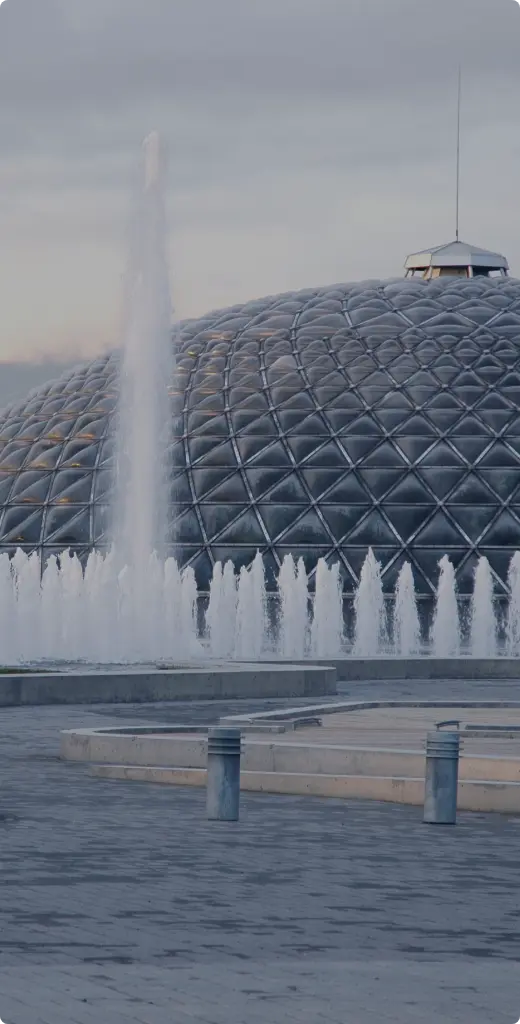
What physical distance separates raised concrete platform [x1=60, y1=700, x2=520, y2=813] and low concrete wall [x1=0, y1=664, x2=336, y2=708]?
602cm

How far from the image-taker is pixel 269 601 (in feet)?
168

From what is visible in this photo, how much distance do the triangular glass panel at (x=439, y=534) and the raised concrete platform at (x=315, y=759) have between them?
29.9 m

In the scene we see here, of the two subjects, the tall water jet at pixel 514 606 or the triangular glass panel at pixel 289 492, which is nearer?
the tall water jet at pixel 514 606

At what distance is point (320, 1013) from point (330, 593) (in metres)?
41.6

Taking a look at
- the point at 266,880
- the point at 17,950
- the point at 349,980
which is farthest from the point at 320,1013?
the point at 266,880

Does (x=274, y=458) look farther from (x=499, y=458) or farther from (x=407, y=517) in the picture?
(x=499, y=458)

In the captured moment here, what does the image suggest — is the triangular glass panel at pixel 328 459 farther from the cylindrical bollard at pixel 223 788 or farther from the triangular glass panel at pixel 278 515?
the cylindrical bollard at pixel 223 788

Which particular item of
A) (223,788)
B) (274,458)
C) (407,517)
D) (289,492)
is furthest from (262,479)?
(223,788)

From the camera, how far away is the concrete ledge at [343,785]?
55.0 feet

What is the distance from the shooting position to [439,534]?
52.6 m

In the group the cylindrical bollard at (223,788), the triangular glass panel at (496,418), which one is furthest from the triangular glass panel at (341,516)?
the cylindrical bollard at (223,788)

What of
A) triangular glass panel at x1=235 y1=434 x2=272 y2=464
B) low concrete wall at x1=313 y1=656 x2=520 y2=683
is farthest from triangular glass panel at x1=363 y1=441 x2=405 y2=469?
low concrete wall at x1=313 y1=656 x2=520 y2=683

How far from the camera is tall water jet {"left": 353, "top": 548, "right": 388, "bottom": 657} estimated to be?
159 feet

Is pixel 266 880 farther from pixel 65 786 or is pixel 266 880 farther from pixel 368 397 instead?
pixel 368 397
